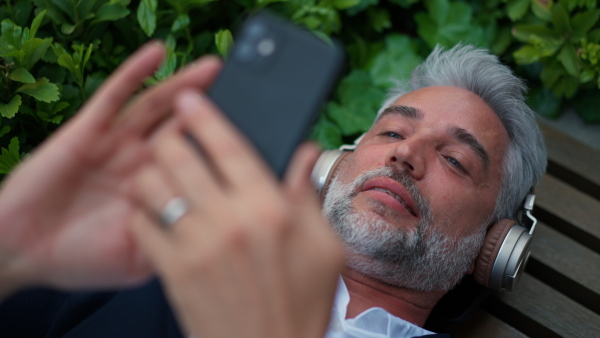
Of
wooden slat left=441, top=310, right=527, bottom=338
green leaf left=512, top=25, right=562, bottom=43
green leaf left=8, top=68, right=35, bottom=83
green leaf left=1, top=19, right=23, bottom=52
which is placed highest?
green leaf left=1, top=19, right=23, bottom=52

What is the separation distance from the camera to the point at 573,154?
2.41 m

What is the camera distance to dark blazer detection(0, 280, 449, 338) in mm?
1429

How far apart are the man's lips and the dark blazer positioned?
2.08 ft

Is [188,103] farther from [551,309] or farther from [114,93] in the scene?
[551,309]

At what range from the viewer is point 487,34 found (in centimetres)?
256

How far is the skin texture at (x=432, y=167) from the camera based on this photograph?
1.76m

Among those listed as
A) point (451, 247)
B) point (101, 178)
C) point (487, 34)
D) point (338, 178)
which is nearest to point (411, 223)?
point (451, 247)

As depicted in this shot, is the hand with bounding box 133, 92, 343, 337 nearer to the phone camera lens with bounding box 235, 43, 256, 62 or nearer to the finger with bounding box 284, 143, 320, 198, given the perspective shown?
the finger with bounding box 284, 143, 320, 198

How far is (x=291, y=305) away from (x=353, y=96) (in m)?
1.70

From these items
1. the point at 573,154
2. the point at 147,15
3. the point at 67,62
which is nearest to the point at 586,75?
the point at 573,154

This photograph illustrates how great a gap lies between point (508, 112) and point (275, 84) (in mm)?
1301

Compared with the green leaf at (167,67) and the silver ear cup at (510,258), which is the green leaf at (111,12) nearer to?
the green leaf at (167,67)

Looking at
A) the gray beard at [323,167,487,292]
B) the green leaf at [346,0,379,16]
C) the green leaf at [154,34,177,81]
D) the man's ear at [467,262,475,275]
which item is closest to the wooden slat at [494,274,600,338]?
the man's ear at [467,262,475,275]

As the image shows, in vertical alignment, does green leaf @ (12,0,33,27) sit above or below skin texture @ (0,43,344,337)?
below
